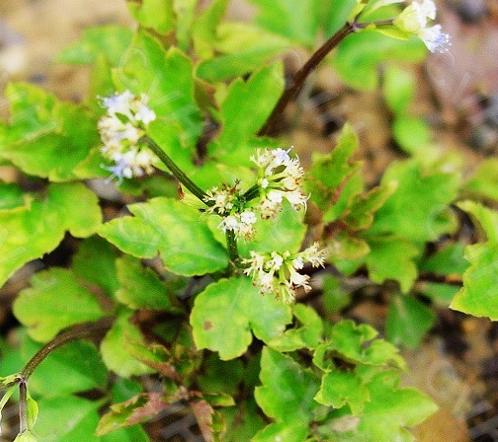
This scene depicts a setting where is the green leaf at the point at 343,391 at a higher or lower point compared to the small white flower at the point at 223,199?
lower

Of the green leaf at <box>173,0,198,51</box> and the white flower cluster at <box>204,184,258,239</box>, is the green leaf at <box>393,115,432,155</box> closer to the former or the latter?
the green leaf at <box>173,0,198,51</box>

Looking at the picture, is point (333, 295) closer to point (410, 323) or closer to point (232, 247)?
point (410, 323)

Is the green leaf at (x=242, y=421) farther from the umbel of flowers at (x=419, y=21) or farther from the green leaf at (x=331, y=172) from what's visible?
the umbel of flowers at (x=419, y=21)

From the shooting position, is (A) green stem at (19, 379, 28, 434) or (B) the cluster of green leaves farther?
(B) the cluster of green leaves

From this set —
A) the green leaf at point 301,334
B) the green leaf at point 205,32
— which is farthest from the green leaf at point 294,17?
the green leaf at point 301,334

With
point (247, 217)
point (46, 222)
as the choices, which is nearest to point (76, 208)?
point (46, 222)

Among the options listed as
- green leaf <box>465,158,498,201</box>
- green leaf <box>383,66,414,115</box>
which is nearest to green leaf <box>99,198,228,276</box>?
green leaf <box>465,158,498,201</box>
